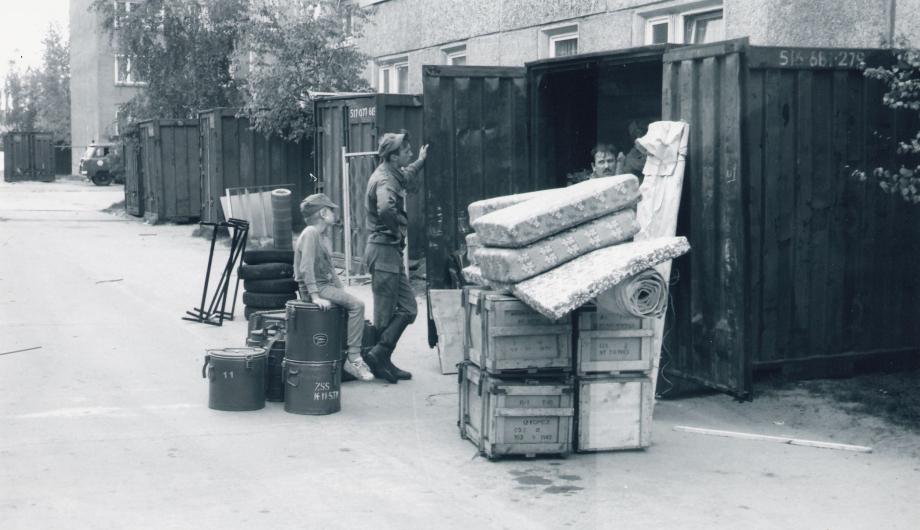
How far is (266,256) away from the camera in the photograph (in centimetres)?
1232

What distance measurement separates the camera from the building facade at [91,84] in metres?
58.7

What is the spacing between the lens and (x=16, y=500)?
6477mm

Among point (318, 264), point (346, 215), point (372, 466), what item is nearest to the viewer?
point (372, 466)

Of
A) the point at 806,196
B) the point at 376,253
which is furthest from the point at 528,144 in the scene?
the point at 806,196

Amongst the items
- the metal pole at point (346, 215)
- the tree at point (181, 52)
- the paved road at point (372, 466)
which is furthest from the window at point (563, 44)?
the tree at point (181, 52)

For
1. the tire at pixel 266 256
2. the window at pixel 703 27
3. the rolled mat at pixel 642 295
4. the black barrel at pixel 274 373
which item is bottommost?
the black barrel at pixel 274 373

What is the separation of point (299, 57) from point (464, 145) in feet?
36.5

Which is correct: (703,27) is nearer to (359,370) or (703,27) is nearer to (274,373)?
(359,370)

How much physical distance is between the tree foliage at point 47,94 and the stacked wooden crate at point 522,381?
220ft

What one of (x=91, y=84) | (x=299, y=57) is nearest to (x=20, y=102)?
(x=91, y=84)

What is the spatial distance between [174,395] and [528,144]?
14.4 ft

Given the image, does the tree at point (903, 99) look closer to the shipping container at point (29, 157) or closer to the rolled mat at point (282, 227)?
the rolled mat at point (282, 227)

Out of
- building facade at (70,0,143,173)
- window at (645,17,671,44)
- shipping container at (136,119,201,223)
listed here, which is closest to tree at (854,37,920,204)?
window at (645,17,671,44)

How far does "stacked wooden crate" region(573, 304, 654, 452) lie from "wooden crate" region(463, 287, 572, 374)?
14 cm
